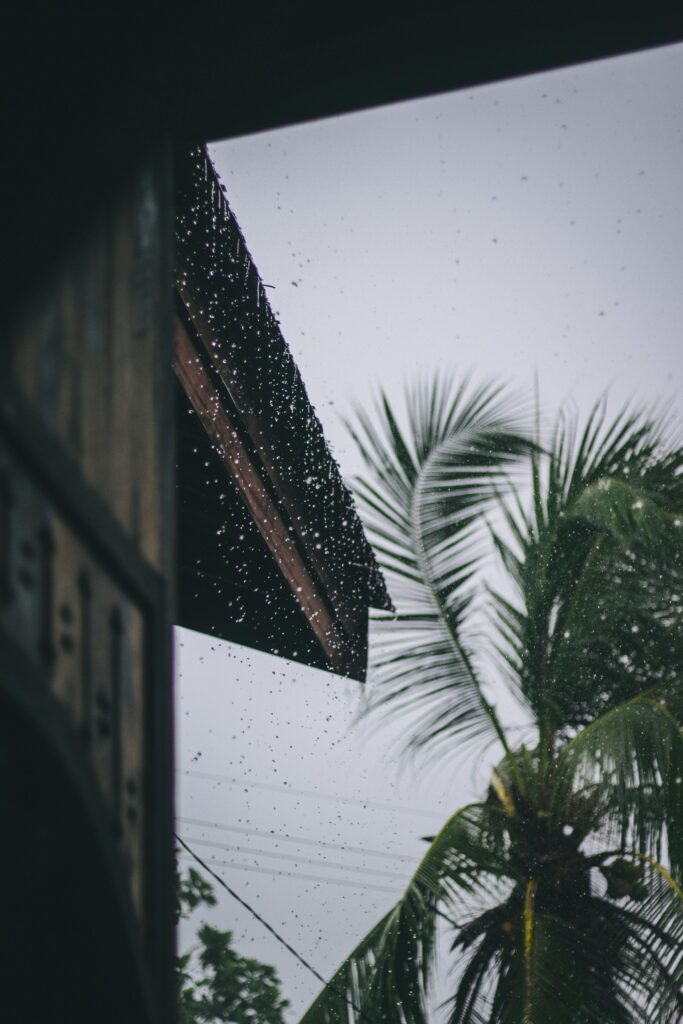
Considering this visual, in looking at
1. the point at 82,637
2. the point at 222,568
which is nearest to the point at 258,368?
the point at 222,568

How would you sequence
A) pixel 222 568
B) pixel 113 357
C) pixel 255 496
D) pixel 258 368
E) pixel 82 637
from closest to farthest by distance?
pixel 82 637 → pixel 113 357 → pixel 258 368 → pixel 255 496 → pixel 222 568

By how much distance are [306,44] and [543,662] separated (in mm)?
6234

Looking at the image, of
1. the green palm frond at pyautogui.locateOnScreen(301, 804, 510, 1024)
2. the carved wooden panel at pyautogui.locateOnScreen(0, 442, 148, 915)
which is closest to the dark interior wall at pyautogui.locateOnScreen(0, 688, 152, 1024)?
the carved wooden panel at pyautogui.locateOnScreen(0, 442, 148, 915)

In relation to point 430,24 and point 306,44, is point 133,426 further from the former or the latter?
point 430,24

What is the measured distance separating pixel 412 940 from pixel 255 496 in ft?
9.17

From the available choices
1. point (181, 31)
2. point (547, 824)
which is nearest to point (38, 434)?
point (181, 31)

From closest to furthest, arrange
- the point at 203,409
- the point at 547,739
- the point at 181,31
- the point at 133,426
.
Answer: the point at 181,31 → the point at 133,426 → the point at 203,409 → the point at 547,739

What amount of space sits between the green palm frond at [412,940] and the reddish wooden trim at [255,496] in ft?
4.04

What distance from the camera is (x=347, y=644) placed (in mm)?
6977

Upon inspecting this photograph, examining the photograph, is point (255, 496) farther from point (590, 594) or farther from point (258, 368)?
point (590, 594)

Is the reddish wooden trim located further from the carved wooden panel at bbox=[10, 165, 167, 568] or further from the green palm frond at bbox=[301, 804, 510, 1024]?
the carved wooden panel at bbox=[10, 165, 167, 568]

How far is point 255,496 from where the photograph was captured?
17.2ft

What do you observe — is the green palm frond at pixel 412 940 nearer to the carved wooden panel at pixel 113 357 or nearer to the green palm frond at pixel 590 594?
the green palm frond at pixel 590 594

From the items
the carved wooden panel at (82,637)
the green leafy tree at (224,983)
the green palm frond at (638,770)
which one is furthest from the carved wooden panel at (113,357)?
the green leafy tree at (224,983)
